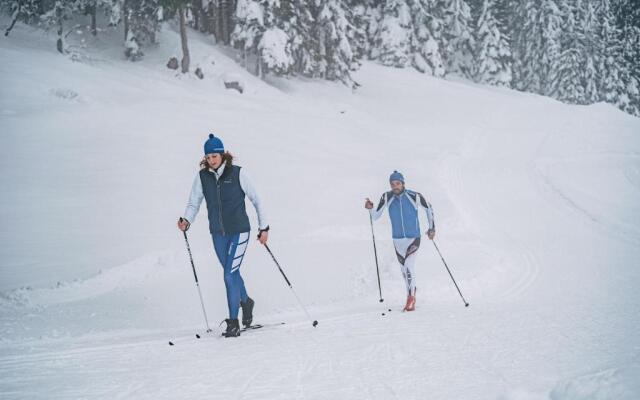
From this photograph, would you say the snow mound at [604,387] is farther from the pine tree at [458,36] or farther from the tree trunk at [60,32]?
the pine tree at [458,36]

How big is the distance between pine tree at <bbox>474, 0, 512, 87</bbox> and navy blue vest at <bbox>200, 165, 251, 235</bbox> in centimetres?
4151

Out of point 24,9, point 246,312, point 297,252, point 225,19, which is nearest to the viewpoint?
point 246,312

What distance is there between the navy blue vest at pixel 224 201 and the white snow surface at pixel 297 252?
4.02 ft

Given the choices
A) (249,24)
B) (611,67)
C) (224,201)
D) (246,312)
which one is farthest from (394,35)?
(246,312)

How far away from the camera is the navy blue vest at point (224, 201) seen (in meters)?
4.88

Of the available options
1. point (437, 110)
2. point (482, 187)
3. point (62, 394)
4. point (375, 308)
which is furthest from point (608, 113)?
point (62, 394)

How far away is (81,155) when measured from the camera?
12.3m

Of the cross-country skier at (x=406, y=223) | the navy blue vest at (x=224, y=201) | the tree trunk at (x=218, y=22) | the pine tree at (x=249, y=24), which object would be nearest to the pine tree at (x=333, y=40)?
the pine tree at (x=249, y=24)

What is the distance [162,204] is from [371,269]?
5.33 metres

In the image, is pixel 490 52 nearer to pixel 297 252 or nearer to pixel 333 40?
pixel 333 40

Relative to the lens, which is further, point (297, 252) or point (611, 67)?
point (611, 67)

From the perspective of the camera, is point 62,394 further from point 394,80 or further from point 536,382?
point 394,80

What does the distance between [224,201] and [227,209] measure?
0.09 meters

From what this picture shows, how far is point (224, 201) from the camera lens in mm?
4883
